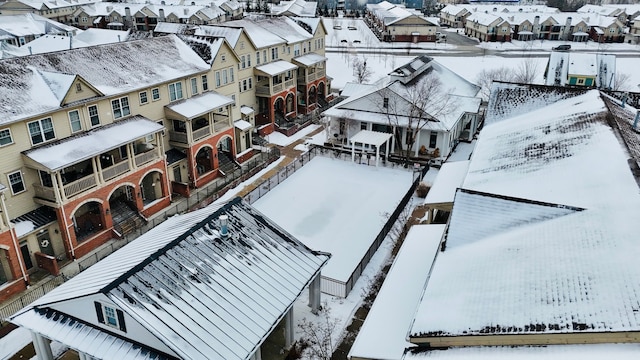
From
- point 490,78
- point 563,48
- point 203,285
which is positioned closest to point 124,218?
point 203,285

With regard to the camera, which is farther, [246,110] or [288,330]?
[246,110]

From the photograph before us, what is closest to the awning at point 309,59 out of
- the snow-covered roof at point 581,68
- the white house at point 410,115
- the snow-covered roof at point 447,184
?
the white house at point 410,115

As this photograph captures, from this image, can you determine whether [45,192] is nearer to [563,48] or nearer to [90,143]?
[90,143]

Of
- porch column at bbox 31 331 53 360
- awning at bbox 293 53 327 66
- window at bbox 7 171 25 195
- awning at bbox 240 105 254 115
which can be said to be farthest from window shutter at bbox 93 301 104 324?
awning at bbox 293 53 327 66

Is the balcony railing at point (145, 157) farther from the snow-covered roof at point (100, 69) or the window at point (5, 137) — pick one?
the window at point (5, 137)

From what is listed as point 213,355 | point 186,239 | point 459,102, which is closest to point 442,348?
point 213,355

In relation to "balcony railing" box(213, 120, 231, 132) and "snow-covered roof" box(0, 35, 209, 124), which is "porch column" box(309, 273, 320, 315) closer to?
"snow-covered roof" box(0, 35, 209, 124)
